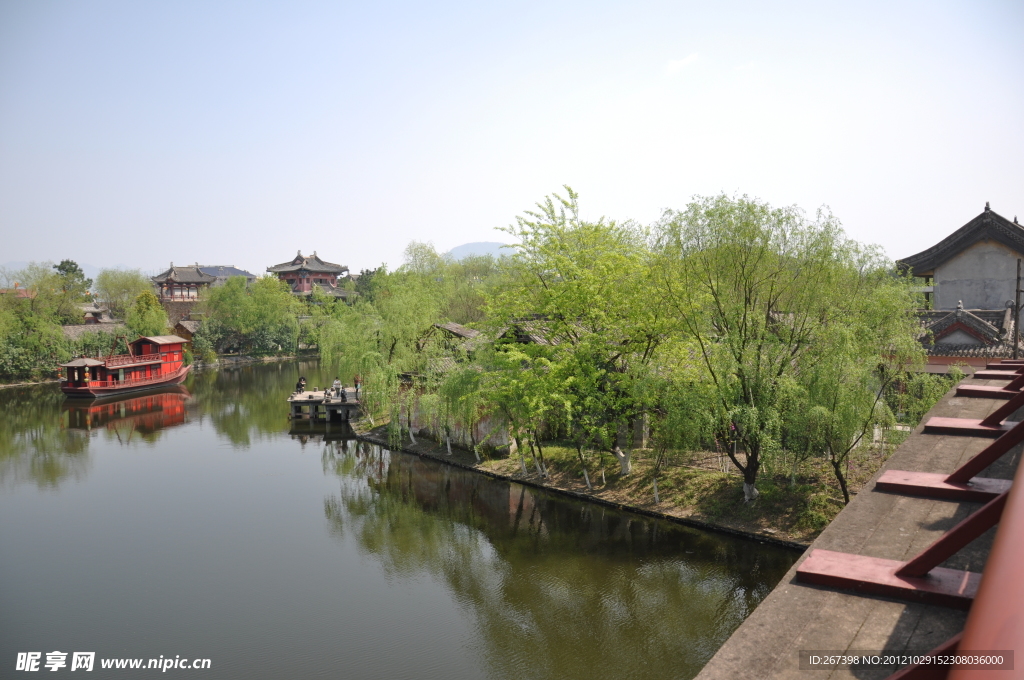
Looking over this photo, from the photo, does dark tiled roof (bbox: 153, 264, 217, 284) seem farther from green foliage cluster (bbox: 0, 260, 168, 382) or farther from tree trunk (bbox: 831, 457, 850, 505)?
tree trunk (bbox: 831, 457, 850, 505)

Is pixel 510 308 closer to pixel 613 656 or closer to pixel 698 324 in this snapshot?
pixel 698 324

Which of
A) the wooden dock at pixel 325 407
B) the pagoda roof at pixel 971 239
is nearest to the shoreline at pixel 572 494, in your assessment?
the wooden dock at pixel 325 407

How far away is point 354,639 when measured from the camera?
37.8 ft

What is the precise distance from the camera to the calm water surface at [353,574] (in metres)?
11.1

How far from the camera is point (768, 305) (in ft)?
52.0

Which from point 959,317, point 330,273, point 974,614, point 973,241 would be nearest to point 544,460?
point 959,317

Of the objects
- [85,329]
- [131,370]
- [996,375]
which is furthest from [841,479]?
[85,329]

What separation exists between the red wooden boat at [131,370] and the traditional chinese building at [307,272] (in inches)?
1376

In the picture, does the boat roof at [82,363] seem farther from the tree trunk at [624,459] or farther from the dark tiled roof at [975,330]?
the dark tiled roof at [975,330]

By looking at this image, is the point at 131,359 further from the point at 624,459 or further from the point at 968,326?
the point at 968,326

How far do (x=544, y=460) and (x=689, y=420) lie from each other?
6810mm

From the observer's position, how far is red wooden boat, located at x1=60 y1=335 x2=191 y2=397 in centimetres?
3747

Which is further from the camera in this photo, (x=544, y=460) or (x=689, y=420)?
(x=544, y=460)

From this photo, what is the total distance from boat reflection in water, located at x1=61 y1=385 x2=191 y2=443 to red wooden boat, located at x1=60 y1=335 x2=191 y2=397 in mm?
595
